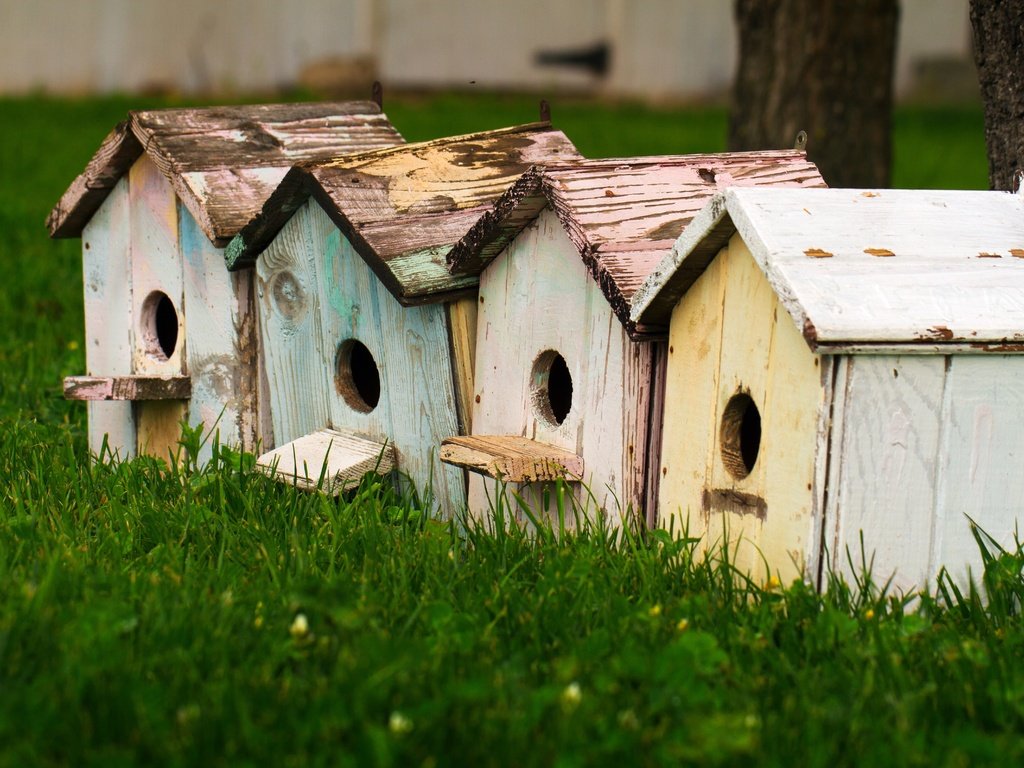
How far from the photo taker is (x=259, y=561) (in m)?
2.96

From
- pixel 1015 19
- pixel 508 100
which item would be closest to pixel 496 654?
pixel 1015 19

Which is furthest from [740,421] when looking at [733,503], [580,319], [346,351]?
[346,351]

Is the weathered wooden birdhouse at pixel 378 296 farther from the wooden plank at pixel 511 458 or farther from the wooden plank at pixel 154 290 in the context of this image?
the wooden plank at pixel 154 290

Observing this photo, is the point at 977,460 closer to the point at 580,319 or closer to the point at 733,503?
the point at 733,503

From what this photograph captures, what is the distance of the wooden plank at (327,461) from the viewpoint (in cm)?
342

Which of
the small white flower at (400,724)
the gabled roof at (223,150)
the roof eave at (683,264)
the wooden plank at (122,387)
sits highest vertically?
the gabled roof at (223,150)

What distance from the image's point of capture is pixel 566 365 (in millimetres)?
3352

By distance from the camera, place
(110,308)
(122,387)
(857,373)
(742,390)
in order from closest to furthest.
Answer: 1. (857,373)
2. (742,390)
3. (122,387)
4. (110,308)

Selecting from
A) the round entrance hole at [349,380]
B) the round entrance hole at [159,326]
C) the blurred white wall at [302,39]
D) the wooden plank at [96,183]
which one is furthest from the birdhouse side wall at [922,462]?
the blurred white wall at [302,39]

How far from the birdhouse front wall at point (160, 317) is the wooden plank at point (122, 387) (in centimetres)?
7

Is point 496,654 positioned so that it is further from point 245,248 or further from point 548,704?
point 245,248

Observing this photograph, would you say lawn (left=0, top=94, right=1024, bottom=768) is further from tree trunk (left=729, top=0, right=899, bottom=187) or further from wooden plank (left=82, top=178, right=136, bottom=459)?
tree trunk (left=729, top=0, right=899, bottom=187)

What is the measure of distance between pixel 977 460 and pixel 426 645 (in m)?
1.13

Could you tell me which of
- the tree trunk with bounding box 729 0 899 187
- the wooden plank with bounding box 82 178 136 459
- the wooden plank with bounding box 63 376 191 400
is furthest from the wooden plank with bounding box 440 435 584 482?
the tree trunk with bounding box 729 0 899 187
